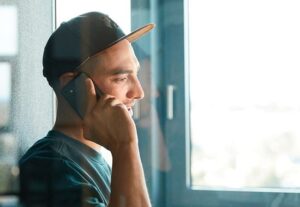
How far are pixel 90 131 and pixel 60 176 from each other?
12cm

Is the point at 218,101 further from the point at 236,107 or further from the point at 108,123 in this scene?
the point at 108,123

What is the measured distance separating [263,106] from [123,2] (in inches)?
19.4

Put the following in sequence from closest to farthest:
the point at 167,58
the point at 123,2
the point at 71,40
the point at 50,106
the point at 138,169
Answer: the point at 138,169
the point at 71,40
the point at 50,106
the point at 123,2
the point at 167,58

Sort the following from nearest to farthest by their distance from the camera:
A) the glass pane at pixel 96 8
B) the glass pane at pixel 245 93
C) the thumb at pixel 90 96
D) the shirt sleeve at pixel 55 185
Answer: the shirt sleeve at pixel 55 185 → the thumb at pixel 90 96 → the glass pane at pixel 96 8 → the glass pane at pixel 245 93

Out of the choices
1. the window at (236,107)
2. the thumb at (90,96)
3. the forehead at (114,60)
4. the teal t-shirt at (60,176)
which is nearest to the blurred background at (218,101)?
the window at (236,107)

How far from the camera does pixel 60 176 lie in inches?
34.0

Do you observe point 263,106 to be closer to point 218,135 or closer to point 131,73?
point 218,135

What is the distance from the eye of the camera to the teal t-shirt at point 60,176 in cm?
85

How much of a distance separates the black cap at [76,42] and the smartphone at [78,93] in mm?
30

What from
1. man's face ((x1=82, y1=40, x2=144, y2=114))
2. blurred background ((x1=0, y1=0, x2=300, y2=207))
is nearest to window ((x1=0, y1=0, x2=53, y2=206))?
man's face ((x1=82, y1=40, x2=144, y2=114))

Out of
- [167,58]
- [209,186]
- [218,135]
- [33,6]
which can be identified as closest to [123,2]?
[167,58]

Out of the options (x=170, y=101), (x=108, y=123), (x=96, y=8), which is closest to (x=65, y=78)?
(x=108, y=123)

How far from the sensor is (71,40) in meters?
1.02

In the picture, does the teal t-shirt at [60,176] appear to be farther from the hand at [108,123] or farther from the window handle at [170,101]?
the window handle at [170,101]
